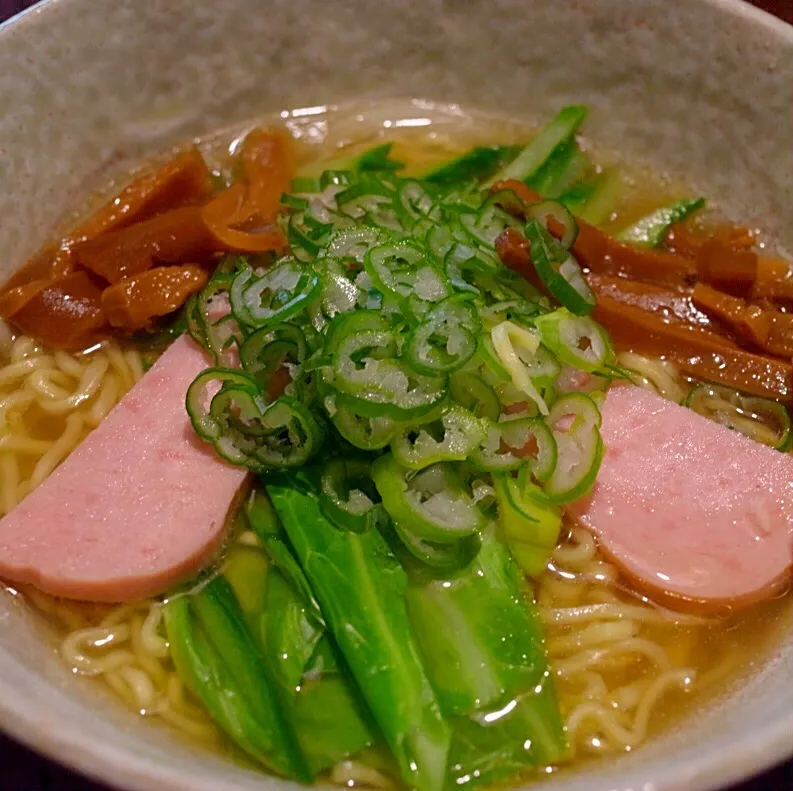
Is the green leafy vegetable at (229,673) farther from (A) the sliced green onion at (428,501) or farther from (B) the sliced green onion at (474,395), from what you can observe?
(B) the sliced green onion at (474,395)

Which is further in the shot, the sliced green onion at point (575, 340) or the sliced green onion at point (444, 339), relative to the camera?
the sliced green onion at point (575, 340)

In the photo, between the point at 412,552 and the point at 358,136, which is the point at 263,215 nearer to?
the point at 358,136

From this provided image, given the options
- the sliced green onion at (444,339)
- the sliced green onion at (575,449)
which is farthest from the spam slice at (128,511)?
the sliced green onion at (575,449)

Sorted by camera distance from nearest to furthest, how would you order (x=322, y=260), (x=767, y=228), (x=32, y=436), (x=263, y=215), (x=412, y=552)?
(x=412, y=552) < (x=322, y=260) < (x=32, y=436) < (x=263, y=215) < (x=767, y=228)

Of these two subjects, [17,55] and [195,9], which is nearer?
[17,55]

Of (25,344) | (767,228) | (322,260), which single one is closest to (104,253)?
(25,344)
